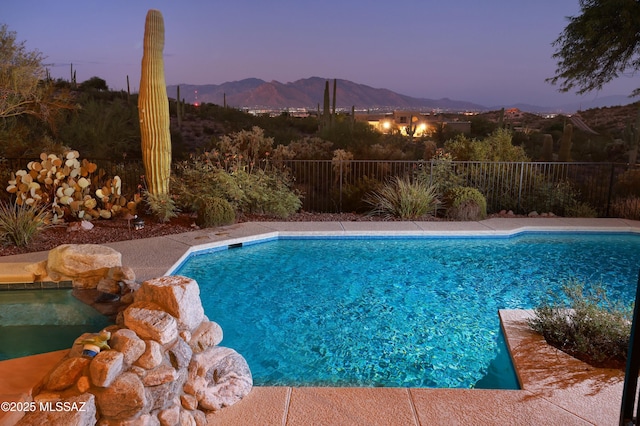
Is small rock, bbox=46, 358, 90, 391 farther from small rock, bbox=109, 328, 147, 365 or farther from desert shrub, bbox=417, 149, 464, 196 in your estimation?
desert shrub, bbox=417, 149, 464, 196

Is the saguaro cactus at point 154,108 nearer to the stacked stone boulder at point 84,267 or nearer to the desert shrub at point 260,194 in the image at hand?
the desert shrub at point 260,194

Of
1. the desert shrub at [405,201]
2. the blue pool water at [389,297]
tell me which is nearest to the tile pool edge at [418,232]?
the blue pool water at [389,297]

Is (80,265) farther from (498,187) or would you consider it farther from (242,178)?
(498,187)

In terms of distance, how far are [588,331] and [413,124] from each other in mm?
36911

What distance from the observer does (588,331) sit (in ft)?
14.1

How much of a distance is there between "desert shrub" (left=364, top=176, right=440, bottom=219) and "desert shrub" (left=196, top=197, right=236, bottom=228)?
3237 millimetres

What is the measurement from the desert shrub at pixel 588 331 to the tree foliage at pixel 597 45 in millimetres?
9392

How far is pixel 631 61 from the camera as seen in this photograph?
1259 centimetres

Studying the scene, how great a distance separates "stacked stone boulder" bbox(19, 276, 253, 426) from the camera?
2.96m

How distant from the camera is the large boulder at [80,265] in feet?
19.1

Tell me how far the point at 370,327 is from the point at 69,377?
314 cm

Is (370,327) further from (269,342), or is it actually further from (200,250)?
(200,250)

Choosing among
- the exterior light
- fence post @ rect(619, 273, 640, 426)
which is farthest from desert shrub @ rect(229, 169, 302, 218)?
fence post @ rect(619, 273, 640, 426)

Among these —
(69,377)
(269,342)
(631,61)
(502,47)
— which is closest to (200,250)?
(269,342)
